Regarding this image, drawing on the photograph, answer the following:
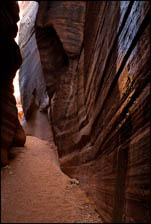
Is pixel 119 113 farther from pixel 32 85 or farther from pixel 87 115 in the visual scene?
pixel 32 85

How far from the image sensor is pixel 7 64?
499 cm

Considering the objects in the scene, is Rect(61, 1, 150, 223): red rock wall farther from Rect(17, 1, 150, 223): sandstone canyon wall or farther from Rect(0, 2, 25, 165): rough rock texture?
Rect(0, 2, 25, 165): rough rock texture

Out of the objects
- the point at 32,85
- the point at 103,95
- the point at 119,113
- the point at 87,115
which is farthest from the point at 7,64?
the point at 32,85

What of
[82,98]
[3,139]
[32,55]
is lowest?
[3,139]

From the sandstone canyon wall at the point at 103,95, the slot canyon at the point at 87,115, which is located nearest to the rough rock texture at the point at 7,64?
the slot canyon at the point at 87,115

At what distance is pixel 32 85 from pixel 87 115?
8.78 meters

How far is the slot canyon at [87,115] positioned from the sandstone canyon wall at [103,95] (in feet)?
0.05

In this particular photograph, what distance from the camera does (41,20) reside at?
6.63m

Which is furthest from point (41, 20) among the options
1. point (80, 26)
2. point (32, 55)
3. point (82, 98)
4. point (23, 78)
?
point (23, 78)

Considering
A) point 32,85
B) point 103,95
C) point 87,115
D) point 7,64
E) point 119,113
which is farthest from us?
point 32,85

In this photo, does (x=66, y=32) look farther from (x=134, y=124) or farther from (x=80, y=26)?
(x=134, y=124)

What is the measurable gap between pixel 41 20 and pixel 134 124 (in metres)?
Result: 5.75

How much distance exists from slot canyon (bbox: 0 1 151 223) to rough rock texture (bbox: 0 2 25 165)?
2 centimetres

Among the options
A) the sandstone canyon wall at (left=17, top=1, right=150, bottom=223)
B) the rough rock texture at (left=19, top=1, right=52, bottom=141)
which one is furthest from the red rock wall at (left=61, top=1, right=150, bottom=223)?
the rough rock texture at (left=19, top=1, right=52, bottom=141)
